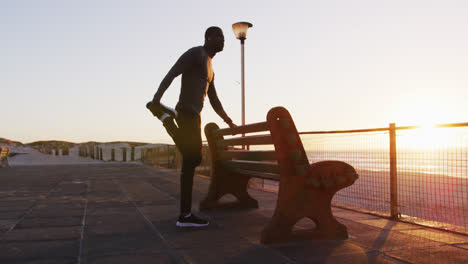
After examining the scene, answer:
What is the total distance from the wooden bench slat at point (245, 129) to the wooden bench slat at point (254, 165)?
1.18 feet

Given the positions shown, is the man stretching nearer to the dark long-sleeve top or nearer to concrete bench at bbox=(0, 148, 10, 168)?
the dark long-sleeve top

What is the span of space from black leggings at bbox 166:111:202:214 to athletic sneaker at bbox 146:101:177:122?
0.44 feet

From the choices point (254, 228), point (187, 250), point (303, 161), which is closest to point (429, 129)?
point (303, 161)

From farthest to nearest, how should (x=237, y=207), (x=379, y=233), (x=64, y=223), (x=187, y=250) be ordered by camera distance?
(x=237, y=207), (x=64, y=223), (x=379, y=233), (x=187, y=250)

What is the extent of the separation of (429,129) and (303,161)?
199 cm

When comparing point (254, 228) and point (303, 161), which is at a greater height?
point (303, 161)

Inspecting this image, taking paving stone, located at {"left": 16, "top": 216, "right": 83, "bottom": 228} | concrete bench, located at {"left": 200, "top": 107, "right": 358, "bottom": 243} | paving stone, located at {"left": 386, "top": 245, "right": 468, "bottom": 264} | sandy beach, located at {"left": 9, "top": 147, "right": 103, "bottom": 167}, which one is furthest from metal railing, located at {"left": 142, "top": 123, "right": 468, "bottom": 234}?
sandy beach, located at {"left": 9, "top": 147, "right": 103, "bottom": 167}

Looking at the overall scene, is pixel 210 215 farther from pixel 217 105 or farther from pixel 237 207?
pixel 217 105

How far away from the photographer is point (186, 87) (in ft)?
14.0

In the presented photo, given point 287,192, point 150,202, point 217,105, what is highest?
point 217,105

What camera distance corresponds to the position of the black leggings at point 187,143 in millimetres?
4168

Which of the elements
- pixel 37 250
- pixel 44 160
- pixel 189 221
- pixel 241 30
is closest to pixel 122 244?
pixel 37 250

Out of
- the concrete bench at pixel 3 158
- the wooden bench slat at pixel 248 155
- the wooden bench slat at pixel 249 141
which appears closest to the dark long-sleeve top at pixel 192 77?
the wooden bench slat at pixel 249 141

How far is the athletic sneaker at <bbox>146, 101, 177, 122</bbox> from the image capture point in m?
3.94
